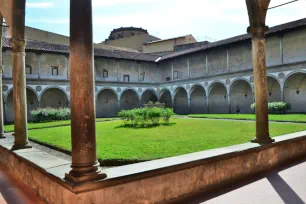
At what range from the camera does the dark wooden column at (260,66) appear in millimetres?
5293

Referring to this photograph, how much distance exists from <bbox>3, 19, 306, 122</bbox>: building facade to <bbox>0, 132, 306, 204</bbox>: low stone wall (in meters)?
18.4

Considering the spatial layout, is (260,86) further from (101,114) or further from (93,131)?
(101,114)

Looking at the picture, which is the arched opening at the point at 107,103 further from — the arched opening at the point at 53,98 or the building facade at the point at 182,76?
the arched opening at the point at 53,98

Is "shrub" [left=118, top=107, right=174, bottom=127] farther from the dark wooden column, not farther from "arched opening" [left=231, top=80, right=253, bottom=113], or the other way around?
"arched opening" [left=231, top=80, right=253, bottom=113]

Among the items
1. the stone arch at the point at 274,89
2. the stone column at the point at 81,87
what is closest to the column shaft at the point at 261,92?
the stone column at the point at 81,87

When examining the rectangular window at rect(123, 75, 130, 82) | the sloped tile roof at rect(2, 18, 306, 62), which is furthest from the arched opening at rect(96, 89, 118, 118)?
the sloped tile roof at rect(2, 18, 306, 62)

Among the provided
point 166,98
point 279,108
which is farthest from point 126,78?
point 279,108

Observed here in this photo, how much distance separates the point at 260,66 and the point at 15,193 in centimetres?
508

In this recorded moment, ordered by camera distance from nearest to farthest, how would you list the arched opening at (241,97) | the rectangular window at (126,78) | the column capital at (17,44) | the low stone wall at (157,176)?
the low stone wall at (157,176) < the column capital at (17,44) < the arched opening at (241,97) < the rectangular window at (126,78)

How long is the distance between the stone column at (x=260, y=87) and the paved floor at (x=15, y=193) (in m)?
4.20

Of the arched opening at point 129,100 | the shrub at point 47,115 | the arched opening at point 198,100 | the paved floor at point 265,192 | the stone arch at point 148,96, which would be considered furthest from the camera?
the stone arch at point 148,96

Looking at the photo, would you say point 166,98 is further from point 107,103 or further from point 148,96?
point 107,103

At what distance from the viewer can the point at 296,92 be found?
74.1 ft

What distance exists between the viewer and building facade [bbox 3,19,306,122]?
22.2 metres
